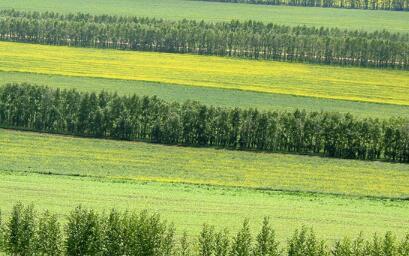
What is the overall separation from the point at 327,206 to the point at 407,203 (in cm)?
755

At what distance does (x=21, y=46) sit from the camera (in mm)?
169875

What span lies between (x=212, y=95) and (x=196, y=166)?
35733 mm

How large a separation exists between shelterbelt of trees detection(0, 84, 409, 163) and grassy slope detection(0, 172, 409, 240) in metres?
19.4

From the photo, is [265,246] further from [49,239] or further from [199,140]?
[199,140]

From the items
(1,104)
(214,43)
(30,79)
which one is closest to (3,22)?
(214,43)

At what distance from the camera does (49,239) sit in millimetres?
65000

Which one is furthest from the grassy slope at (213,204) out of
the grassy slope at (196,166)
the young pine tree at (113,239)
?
the young pine tree at (113,239)

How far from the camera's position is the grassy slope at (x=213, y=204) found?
78.2 metres

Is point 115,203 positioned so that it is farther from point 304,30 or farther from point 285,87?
point 304,30

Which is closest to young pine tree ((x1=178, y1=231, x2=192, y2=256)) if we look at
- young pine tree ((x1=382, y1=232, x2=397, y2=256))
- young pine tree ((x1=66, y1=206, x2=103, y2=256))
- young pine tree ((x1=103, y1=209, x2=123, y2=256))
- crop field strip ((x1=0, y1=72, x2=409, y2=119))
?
young pine tree ((x1=103, y1=209, x2=123, y2=256))

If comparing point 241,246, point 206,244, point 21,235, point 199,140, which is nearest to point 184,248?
point 206,244

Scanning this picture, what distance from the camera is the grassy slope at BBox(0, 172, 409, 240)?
7825 cm

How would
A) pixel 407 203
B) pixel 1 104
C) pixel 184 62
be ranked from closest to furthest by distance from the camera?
pixel 407 203 → pixel 1 104 → pixel 184 62

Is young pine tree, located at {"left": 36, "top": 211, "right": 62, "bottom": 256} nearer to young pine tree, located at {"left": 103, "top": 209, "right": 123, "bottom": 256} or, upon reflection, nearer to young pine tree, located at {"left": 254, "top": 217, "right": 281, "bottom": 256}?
young pine tree, located at {"left": 103, "top": 209, "right": 123, "bottom": 256}
